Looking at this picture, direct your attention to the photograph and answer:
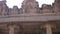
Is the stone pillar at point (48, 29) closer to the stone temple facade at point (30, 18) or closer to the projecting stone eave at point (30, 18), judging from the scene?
the stone temple facade at point (30, 18)

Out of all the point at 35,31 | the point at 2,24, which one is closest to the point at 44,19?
the point at 35,31

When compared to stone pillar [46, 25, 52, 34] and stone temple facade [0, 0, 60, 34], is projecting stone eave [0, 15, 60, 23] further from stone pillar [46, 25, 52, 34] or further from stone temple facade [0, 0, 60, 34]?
stone pillar [46, 25, 52, 34]

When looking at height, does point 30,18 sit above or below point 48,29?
above

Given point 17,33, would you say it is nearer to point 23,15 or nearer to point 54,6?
point 23,15

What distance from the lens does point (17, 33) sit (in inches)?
323

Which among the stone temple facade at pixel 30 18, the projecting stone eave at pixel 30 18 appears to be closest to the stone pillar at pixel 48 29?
the stone temple facade at pixel 30 18

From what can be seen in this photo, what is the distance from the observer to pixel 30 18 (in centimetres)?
758

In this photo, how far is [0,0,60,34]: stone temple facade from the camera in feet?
24.8

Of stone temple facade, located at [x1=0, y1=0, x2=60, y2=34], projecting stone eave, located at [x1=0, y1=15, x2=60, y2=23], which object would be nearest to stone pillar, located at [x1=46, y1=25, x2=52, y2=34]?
stone temple facade, located at [x1=0, y1=0, x2=60, y2=34]

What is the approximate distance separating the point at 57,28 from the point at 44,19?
0.76 metres

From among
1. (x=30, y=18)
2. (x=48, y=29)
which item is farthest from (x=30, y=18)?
(x=48, y=29)

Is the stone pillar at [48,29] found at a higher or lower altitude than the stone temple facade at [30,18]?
lower

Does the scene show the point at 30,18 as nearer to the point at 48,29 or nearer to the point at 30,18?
the point at 30,18

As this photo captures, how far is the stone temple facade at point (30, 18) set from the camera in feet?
24.8
